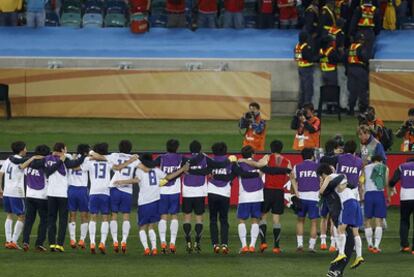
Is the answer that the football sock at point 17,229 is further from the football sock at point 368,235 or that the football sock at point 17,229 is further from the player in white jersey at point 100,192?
the football sock at point 368,235

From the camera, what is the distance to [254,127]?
105 ft

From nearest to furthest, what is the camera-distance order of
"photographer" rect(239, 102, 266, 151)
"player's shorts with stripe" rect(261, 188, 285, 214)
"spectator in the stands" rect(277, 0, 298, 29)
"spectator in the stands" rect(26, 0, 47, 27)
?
"player's shorts with stripe" rect(261, 188, 285, 214) < "photographer" rect(239, 102, 266, 151) < "spectator in the stands" rect(277, 0, 298, 29) < "spectator in the stands" rect(26, 0, 47, 27)

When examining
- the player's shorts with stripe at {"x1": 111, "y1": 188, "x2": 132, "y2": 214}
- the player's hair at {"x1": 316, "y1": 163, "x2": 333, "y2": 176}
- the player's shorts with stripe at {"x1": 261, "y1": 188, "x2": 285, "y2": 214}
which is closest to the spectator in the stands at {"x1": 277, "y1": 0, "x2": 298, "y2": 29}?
the player's shorts with stripe at {"x1": 261, "y1": 188, "x2": 285, "y2": 214}

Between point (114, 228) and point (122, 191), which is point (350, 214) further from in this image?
point (114, 228)

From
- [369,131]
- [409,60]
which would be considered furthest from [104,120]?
[369,131]

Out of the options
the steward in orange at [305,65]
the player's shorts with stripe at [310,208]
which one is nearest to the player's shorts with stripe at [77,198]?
the player's shorts with stripe at [310,208]

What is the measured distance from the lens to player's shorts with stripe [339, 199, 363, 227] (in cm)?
2336

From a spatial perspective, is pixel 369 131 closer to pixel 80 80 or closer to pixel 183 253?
pixel 183 253

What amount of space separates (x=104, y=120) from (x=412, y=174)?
49.6ft

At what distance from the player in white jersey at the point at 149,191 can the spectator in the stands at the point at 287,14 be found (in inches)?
707

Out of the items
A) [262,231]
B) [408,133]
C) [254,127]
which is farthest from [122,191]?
[408,133]

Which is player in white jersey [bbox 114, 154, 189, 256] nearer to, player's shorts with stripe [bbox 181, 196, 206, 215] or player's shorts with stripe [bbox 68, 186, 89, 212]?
player's shorts with stripe [bbox 181, 196, 206, 215]

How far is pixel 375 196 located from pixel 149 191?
4428 mm

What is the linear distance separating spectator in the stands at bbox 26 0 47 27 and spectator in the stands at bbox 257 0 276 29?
6755mm
